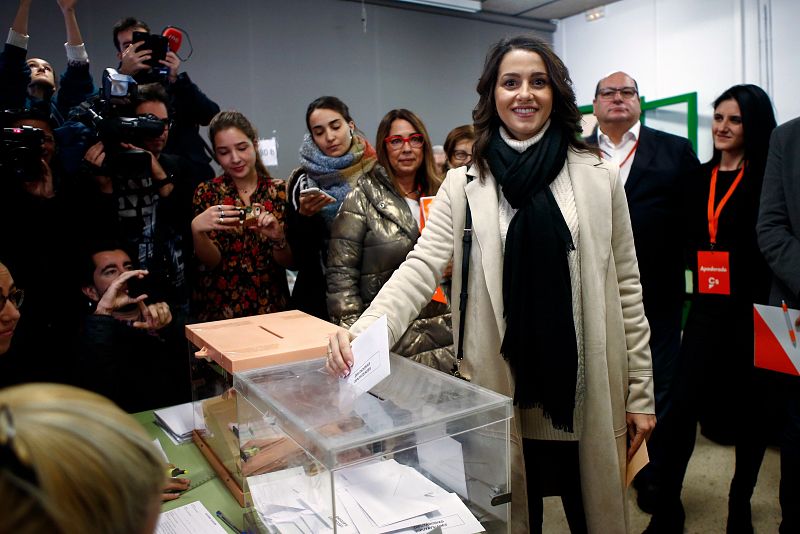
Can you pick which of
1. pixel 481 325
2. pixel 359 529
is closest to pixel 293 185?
pixel 481 325

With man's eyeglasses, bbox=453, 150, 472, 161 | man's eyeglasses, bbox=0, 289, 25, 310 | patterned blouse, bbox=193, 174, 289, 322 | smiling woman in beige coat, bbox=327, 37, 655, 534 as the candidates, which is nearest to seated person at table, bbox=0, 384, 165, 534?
smiling woman in beige coat, bbox=327, 37, 655, 534

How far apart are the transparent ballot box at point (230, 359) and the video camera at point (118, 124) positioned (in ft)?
2.46

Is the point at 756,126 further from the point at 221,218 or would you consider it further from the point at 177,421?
the point at 177,421

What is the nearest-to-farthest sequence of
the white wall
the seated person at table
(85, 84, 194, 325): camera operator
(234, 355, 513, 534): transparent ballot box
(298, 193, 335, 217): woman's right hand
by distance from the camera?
the seated person at table
(234, 355, 513, 534): transparent ballot box
(85, 84, 194, 325): camera operator
(298, 193, 335, 217): woman's right hand
the white wall

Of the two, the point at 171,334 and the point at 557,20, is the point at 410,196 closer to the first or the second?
the point at 171,334

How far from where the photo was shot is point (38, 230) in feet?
6.03

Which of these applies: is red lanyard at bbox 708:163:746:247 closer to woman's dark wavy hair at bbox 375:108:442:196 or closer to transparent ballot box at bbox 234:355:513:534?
woman's dark wavy hair at bbox 375:108:442:196

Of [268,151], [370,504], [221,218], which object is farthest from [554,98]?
[268,151]

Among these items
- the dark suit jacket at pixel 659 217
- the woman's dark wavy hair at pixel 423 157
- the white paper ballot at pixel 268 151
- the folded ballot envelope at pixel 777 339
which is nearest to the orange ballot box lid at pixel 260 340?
the woman's dark wavy hair at pixel 423 157

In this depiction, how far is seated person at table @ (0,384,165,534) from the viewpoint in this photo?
1.49 feet

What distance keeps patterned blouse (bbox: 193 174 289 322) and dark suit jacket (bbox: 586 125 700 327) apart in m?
1.44

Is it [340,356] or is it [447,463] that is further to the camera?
[340,356]

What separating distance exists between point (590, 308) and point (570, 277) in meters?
0.08

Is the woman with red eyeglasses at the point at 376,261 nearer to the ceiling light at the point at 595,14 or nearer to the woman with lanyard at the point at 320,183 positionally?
the woman with lanyard at the point at 320,183
